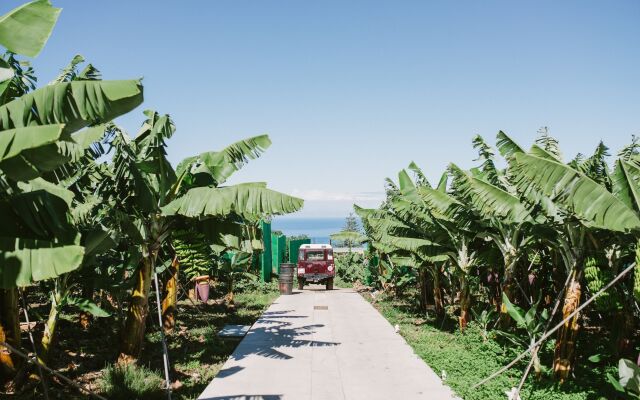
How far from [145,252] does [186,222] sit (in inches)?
36.7

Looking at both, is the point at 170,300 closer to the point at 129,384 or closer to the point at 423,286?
the point at 129,384

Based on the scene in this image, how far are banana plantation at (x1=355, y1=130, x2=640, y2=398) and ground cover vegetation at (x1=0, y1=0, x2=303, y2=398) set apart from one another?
3.74m

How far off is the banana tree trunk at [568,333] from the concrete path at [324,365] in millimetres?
1741

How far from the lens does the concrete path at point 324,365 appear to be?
7.46 metres

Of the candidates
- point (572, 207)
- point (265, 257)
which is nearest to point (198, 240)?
point (572, 207)

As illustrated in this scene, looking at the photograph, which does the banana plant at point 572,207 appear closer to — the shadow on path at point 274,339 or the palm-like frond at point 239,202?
the palm-like frond at point 239,202

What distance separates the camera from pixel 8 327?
6.87 m

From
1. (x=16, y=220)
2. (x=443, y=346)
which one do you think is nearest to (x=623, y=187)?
(x=443, y=346)

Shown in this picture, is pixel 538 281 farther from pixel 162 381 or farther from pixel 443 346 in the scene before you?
pixel 162 381

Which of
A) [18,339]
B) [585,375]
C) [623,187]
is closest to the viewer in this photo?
[623,187]

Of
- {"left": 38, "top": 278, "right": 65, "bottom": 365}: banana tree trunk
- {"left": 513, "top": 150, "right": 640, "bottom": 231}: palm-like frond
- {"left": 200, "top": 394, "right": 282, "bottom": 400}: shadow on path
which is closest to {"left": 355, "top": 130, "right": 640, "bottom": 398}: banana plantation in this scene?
{"left": 513, "top": 150, "right": 640, "bottom": 231}: palm-like frond

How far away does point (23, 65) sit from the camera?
795 cm

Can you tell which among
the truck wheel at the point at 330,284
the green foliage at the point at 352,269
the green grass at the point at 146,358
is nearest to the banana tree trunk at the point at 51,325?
the green grass at the point at 146,358

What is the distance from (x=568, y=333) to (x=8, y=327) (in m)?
8.31
